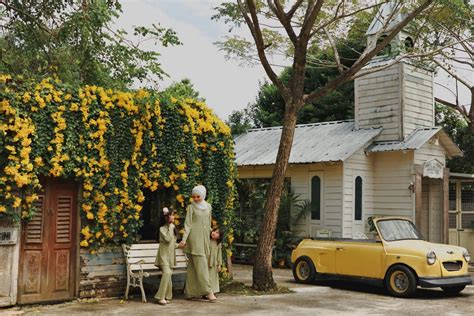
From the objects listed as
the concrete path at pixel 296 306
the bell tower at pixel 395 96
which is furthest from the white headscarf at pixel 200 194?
the bell tower at pixel 395 96

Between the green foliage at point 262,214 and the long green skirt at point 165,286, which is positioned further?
the green foliage at point 262,214

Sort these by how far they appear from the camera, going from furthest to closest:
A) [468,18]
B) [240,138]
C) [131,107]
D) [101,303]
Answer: [240,138]
[468,18]
[131,107]
[101,303]

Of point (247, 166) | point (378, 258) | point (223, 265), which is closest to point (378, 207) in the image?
point (247, 166)

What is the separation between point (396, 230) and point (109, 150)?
6.28 meters

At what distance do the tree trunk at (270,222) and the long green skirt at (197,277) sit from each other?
4.83 feet

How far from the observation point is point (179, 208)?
11.9 meters

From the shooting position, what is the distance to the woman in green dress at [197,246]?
10.6 m

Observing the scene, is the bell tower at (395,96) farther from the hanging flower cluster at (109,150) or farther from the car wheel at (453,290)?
the hanging flower cluster at (109,150)

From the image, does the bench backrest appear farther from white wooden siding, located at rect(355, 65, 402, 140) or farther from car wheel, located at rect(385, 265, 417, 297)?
white wooden siding, located at rect(355, 65, 402, 140)

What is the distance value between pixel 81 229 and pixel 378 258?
19.7 feet

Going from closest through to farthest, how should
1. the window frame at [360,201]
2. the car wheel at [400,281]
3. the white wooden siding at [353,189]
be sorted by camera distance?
1. the car wheel at [400,281]
2. the white wooden siding at [353,189]
3. the window frame at [360,201]

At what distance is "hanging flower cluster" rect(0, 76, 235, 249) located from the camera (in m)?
9.53

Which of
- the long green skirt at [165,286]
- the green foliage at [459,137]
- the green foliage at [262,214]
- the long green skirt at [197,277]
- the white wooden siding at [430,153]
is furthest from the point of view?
the green foliage at [459,137]

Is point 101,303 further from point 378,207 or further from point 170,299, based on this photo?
point 378,207
